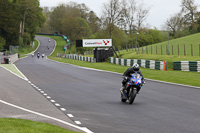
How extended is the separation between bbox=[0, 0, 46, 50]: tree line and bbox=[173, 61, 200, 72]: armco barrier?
53509 millimetres

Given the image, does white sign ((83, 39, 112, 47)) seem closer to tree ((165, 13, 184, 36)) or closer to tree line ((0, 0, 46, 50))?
tree line ((0, 0, 46, 50))

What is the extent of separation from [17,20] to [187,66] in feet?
245

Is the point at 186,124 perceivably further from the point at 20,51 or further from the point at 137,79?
the point at 20,51

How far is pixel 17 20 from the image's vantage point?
97.9 meters

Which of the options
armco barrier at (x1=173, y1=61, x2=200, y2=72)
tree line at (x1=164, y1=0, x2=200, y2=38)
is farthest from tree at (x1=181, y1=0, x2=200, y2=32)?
armco barrier at (x1=173, y1=61, x2=200, y2=72)

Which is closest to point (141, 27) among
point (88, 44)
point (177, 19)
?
point (177, 19)

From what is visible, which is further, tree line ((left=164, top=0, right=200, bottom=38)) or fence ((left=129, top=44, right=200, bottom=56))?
tree line ((left=164, top=0, right=200, bottom=38))

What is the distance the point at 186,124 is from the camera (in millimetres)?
8461

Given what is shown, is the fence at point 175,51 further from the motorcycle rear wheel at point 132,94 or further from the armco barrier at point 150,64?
the motorcycle rear wheel at point 132,94

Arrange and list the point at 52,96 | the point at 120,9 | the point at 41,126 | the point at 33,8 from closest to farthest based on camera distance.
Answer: the point at 41,126
the point at 52,96
the point at 120,9
the point at 33,8

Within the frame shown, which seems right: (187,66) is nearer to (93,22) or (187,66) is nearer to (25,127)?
(25,127)

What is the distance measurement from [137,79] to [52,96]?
435cm

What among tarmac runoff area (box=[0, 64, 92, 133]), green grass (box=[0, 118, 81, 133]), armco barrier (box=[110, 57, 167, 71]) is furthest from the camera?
armco barrier (box=[110, 57, 167, 71])

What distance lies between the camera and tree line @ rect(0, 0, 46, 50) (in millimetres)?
92500
